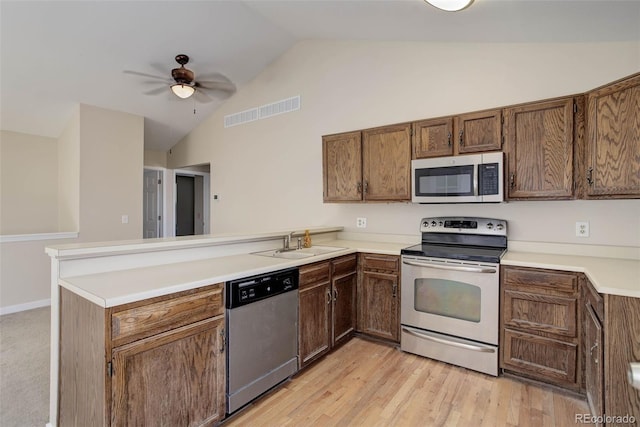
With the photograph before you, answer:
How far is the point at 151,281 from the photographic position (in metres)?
1.66

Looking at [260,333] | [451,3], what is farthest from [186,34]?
[260,333]

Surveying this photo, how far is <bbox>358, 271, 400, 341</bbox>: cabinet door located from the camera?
9.39 feet

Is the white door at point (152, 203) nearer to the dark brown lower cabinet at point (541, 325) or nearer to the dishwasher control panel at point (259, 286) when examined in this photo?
the dishwasher control panel at point (259, 286)

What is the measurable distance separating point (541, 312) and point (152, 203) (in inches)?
244

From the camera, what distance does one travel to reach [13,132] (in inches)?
176

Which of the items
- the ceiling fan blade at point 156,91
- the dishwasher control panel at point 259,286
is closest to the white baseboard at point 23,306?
the ceiling fan blade at point 156,91

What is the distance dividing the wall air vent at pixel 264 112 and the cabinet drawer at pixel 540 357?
359 centimetres

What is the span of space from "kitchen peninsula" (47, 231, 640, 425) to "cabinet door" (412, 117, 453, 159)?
1.05 meters

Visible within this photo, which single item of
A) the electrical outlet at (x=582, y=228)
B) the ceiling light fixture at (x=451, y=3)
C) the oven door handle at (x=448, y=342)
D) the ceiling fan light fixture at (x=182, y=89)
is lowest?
the oven door handle at (x=448, y=342)

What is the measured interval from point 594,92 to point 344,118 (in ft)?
7.73

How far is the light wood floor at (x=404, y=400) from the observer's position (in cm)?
192

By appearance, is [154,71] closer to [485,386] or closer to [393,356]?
[393,356]

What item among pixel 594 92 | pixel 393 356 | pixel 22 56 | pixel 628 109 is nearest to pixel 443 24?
pixel 594 92

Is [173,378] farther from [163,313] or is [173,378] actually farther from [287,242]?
[287,242]
